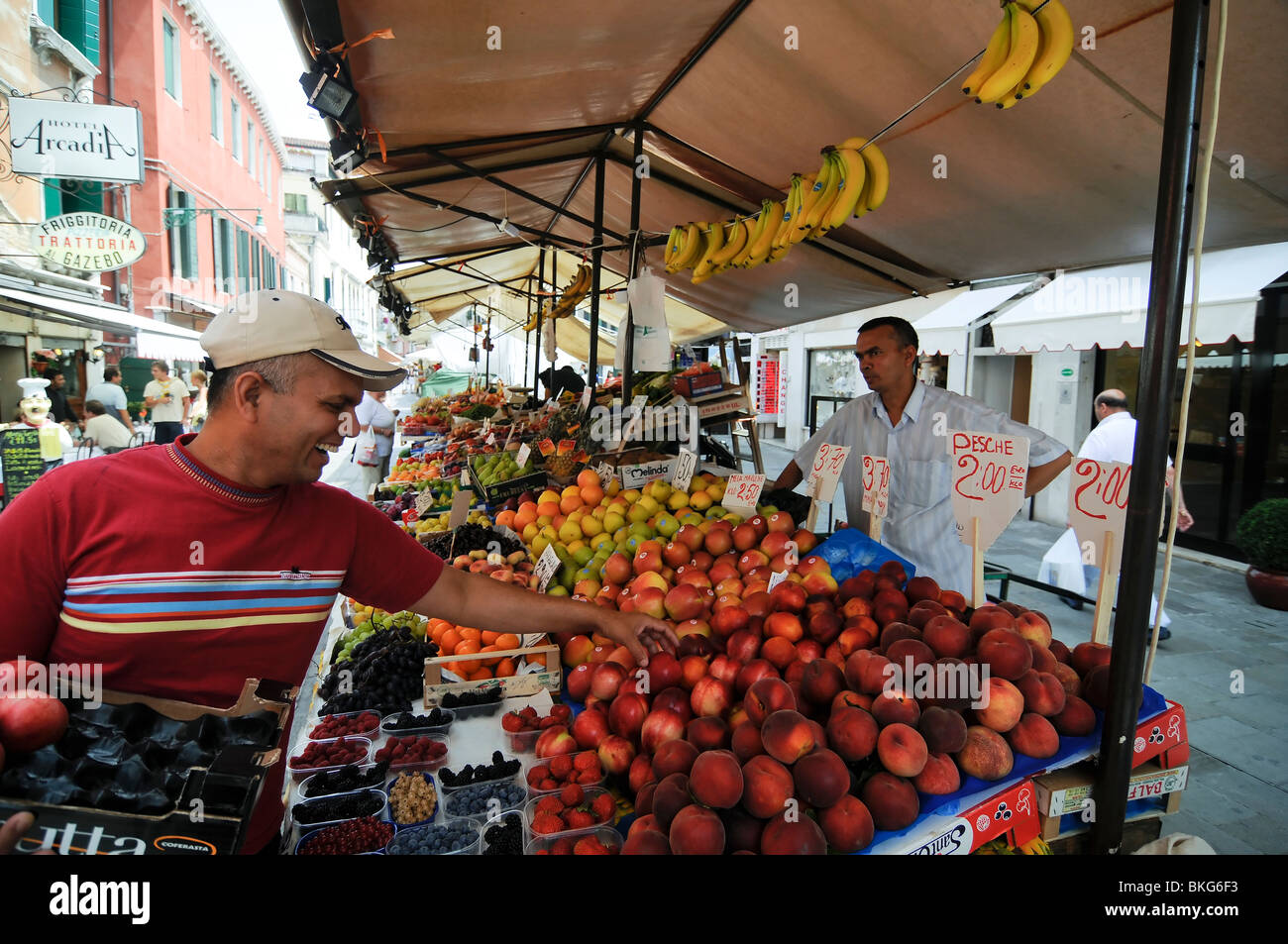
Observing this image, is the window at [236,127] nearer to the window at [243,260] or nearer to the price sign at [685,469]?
the window at [243,260]

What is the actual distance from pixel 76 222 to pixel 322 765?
11.3 meters

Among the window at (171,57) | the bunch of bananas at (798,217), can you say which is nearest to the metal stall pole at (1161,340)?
the bunch of bananas at (798,217)

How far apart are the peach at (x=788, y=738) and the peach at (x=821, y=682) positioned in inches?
8.4

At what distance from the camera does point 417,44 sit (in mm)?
3152

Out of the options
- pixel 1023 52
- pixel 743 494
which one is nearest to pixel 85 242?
pixel 743 494

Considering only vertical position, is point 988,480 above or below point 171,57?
below

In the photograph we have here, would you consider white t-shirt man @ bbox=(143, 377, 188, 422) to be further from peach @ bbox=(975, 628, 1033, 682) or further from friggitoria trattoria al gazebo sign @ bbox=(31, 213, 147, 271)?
peach @ bbox=(975, 628, 1033, 682)

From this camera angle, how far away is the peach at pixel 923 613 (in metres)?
1.88

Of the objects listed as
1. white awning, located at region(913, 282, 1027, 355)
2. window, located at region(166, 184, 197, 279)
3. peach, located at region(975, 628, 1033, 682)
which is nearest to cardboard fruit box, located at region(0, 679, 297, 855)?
peach, located at region(975, 628, 1033, 682)

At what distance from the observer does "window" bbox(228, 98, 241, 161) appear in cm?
2345

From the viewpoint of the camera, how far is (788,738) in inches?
57.4

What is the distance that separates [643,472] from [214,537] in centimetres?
295

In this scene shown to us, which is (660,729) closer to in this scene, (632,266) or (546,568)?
(546,568)

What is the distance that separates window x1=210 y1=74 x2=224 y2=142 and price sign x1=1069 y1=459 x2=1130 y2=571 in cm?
2582
